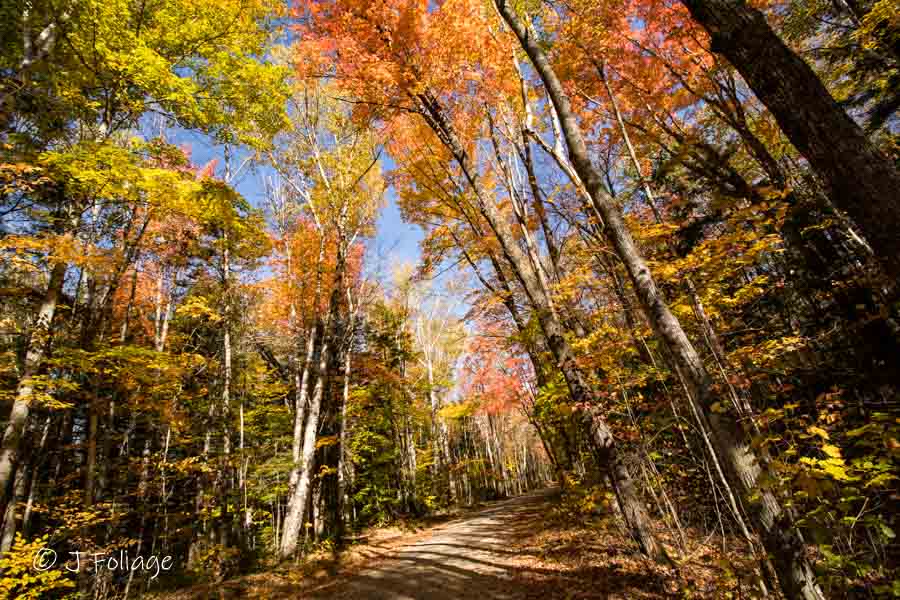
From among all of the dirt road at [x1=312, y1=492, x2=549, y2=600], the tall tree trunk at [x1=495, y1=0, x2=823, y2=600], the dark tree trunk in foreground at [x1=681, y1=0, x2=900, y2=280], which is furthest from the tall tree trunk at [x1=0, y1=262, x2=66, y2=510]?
the dark tree trunk in foreground at [x1=681, y1=0, x2=900, y2=280]

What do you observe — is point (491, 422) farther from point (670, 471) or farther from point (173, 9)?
point (173, 9)

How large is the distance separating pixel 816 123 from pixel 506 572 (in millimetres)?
6449

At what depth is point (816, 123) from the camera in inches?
98.7

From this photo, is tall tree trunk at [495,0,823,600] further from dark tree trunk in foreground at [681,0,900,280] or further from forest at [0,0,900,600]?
dark tree trunk in foreground at [681,0,900,280]

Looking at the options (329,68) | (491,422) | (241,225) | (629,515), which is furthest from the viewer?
(491,422)

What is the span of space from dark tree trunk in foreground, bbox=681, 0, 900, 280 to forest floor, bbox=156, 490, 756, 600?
99.8 inches

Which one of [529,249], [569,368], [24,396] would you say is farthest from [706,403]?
[24,396]

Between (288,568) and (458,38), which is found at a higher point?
(458,38)

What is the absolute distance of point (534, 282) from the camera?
597 cm

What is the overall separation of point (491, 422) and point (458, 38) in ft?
85.1

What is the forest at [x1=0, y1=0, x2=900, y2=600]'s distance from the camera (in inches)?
113

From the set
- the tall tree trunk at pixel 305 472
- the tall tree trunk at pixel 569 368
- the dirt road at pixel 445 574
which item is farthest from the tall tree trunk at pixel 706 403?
the tall tree trunk at pixel 305 472

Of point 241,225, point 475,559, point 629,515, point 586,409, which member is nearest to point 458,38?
point 241,225

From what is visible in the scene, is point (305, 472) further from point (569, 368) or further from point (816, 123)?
point (816, 123)
